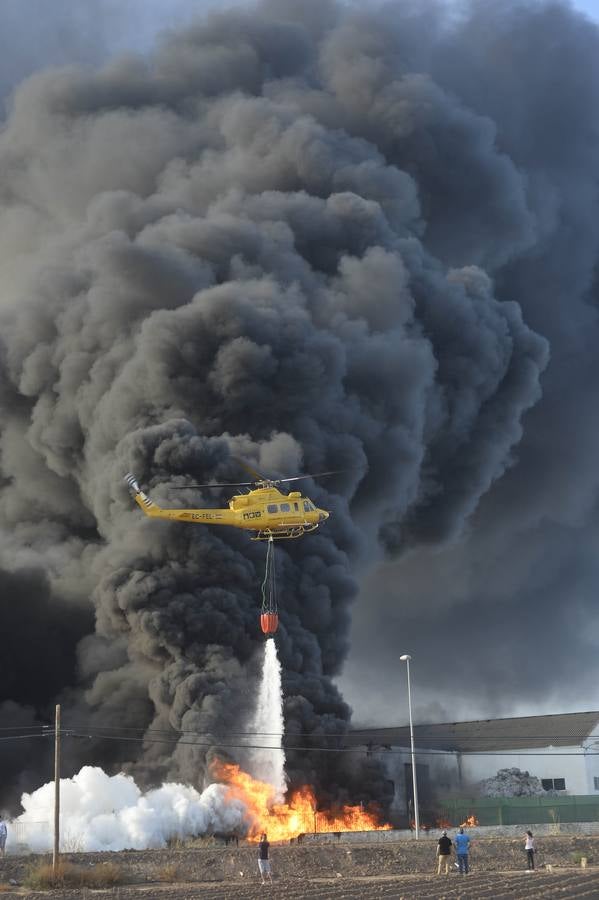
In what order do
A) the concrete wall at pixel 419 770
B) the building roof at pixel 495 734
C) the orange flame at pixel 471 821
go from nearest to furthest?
the orange flame at pixel 471 821 → the concrete wall at pixel 419 770 → the building roof at pixel 495 734

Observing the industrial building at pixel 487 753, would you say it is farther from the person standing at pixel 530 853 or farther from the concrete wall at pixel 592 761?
the person standing at pixel 530 853

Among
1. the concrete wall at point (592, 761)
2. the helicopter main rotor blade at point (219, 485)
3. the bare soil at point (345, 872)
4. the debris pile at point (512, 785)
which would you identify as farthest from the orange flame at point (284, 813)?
the concrete wall at point (592, 761)

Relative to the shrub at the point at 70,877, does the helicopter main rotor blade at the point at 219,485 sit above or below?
above

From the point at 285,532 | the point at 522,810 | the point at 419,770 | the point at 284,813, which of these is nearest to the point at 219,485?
the point at 285,532

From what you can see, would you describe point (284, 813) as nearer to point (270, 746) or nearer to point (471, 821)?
point (270, 746)

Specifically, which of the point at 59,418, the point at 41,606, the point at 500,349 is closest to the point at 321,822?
the point at 41,606

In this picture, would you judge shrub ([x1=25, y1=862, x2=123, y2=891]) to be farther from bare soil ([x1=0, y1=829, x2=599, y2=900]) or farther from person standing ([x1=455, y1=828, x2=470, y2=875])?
person standing ([x1=455, y1=828, x2=470, y2=875])

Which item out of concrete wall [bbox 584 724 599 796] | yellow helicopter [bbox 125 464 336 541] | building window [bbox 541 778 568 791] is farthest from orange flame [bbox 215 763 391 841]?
concrete wall [bbox 584 724 599 796]
